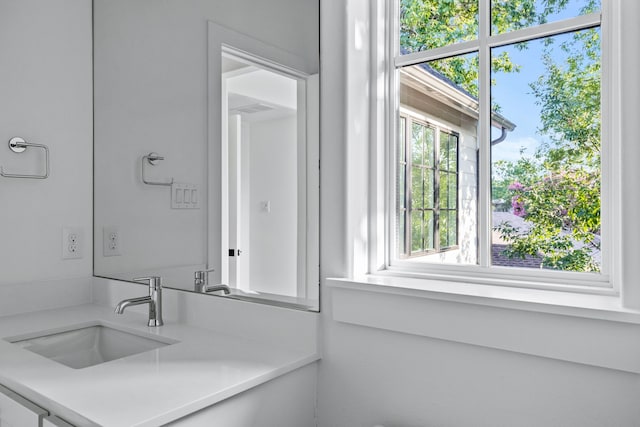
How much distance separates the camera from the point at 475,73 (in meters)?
1.16

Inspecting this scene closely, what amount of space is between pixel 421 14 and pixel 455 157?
40 centimetres

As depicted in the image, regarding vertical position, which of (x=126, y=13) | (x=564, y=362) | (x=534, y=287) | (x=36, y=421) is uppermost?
(x=126, y=13)

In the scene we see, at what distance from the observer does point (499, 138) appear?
44.1 inches

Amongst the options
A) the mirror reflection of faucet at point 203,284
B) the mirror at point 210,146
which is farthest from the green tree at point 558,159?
the mirror reflection of faucet at point 203,284

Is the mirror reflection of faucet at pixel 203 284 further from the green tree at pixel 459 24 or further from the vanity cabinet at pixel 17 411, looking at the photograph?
the green tree at pixel 459 24

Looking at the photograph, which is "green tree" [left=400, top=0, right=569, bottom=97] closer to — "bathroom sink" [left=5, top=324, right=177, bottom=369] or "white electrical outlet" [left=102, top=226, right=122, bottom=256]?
"bathroom sink" [left=5, top=324, right=177, bottom=369]

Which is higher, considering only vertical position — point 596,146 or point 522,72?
point 522,72

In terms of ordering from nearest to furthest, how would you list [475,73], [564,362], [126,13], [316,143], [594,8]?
[564,362], [594,8], [475,73], [316,143], [126,13]

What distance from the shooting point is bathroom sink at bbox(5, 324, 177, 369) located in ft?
4.75

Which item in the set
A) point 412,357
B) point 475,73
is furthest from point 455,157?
point 412,357

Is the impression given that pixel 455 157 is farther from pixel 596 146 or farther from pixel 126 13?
pixel 126 13

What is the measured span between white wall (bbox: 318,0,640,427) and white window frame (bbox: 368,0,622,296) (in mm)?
50

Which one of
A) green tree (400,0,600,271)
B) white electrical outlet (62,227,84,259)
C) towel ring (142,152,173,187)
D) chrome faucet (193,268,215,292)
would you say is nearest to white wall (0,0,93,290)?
white electrical outlet (62,227,84,259)

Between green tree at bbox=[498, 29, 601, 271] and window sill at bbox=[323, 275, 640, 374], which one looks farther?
green tree at bbox=[498, 29, 601, 271]
